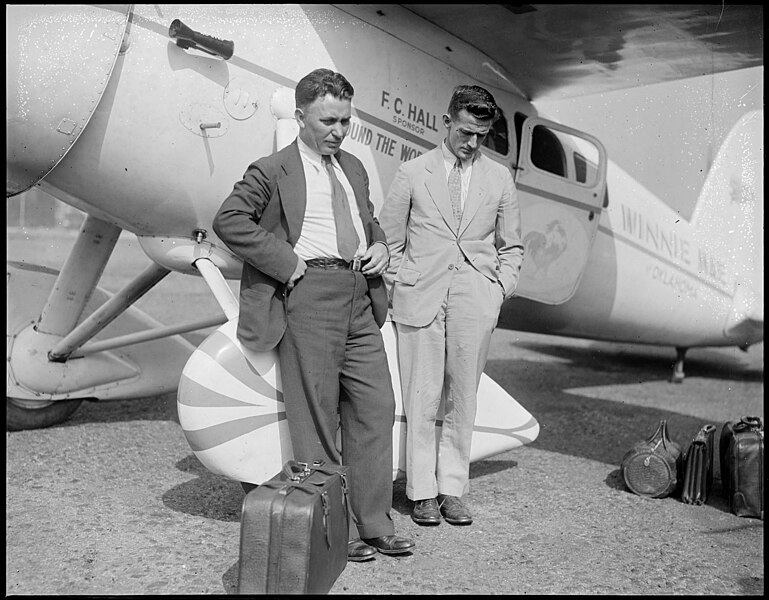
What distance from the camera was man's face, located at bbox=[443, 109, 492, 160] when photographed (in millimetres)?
3432

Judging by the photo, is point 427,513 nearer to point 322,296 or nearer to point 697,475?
point 322,296

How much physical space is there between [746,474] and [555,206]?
2089 mm

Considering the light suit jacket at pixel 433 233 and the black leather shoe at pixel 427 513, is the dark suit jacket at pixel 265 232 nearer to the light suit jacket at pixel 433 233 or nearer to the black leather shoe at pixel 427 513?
the light suit jacket at pixel 433 233

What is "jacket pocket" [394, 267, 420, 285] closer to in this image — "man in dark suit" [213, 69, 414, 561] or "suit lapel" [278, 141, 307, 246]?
"man in dark suit" [213, 69, 414, 561]

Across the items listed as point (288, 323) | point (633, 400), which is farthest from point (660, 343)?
point (288, 323)

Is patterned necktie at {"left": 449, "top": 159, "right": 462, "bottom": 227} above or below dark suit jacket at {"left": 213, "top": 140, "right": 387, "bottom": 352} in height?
above

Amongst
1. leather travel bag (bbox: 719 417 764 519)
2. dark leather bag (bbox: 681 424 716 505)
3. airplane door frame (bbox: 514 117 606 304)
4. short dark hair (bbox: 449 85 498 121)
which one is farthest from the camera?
airplane door frame (bbox: 514 117 606 304)

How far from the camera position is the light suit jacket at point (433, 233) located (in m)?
3.52

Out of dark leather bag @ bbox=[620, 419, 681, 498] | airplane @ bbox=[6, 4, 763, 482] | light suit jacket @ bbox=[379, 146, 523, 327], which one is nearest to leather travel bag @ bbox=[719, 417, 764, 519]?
dark leather bag @ bbox=[620, 419, 681, 498]

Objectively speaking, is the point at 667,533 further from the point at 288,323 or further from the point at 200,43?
the point at 200,43

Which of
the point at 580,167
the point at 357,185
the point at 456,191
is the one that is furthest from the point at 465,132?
the point at 580,167

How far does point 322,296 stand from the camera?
3.05 meters

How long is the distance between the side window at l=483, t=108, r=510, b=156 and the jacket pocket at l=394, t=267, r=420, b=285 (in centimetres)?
161

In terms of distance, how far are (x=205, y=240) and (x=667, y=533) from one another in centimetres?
266
